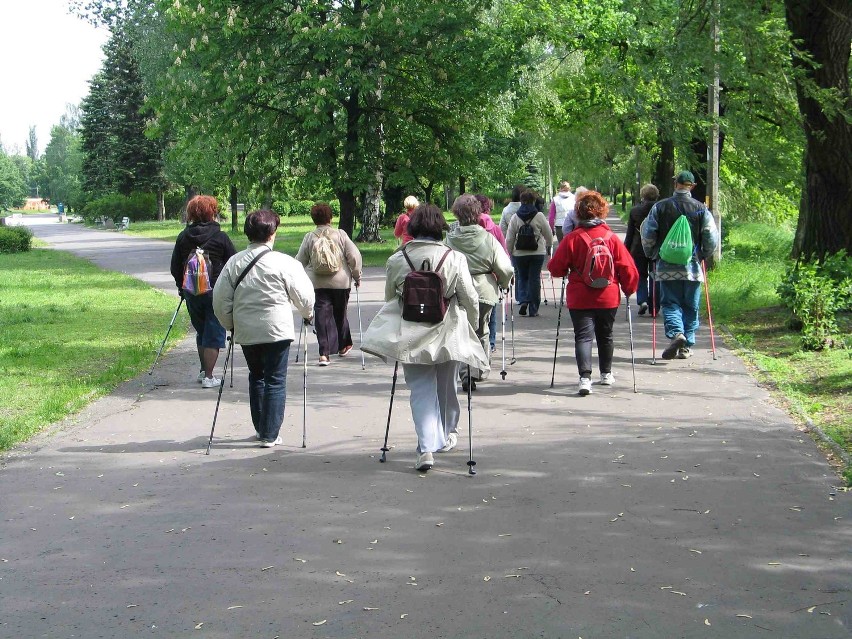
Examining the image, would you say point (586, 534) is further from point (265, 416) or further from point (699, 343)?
point (699, 343)

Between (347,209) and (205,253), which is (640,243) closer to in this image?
(205,253)

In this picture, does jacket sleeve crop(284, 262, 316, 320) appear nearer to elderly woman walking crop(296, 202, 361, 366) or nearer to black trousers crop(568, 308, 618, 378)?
black trousers crop(568, 308, 618, 378)

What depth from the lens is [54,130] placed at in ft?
584

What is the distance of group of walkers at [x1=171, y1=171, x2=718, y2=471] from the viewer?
7.62 m

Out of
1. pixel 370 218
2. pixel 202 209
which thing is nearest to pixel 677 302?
pixel 202 209

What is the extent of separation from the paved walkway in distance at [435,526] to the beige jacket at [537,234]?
6052mm

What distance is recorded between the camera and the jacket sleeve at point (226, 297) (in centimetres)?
827

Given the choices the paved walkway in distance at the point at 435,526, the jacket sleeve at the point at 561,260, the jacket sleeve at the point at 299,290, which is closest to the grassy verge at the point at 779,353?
the paved walkway in distance at the point at 435,526

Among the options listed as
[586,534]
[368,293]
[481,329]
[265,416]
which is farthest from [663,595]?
[368,293]

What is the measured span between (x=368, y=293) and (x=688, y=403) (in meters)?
10.9

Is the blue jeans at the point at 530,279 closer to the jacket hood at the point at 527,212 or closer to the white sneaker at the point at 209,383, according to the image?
the jacket hood at the point at 527,212

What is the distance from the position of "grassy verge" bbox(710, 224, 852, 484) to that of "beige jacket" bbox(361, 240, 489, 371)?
8.58 feet

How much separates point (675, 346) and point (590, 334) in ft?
6.54

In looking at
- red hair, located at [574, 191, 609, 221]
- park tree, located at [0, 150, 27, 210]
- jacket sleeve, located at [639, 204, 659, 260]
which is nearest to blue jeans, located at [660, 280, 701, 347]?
jacket sleeve, located at [639, 204, 659, 260]
